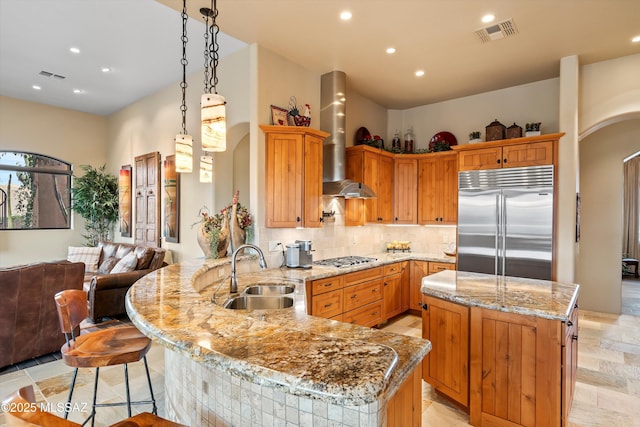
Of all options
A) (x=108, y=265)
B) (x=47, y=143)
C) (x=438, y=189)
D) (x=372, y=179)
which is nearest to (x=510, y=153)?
(x=438, y=189)

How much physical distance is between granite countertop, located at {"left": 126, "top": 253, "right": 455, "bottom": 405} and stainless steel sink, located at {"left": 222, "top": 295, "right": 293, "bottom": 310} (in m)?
0.67

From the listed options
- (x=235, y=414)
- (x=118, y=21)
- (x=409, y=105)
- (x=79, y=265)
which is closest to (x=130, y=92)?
(x=118, y=21)

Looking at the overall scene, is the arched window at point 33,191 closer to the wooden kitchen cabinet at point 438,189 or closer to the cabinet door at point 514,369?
the wooden kitchen cabinet at point 438,189

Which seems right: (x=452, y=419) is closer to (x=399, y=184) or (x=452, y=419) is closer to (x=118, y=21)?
(x=399, y=184)

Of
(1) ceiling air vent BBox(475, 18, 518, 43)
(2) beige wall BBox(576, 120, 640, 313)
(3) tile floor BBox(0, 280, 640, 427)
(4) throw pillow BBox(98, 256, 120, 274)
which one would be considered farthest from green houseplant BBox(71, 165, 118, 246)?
(2) beige wall BBox(576, 120, 640, 313)

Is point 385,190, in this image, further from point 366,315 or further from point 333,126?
point 366,315

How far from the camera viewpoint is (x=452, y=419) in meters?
2.64

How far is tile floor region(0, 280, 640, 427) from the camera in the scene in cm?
264

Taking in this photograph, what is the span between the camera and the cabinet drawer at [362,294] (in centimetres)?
407

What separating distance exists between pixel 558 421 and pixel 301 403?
6.61ft

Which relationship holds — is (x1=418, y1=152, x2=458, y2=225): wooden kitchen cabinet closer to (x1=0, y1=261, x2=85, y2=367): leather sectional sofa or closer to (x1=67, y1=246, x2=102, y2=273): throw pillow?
(x1=0, y1=261, x2=85, y2=367): leather sectional sofa

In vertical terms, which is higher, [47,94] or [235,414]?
[47,94]

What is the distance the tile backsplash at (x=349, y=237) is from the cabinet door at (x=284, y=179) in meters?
0.23

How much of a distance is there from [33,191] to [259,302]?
22.5 ft
